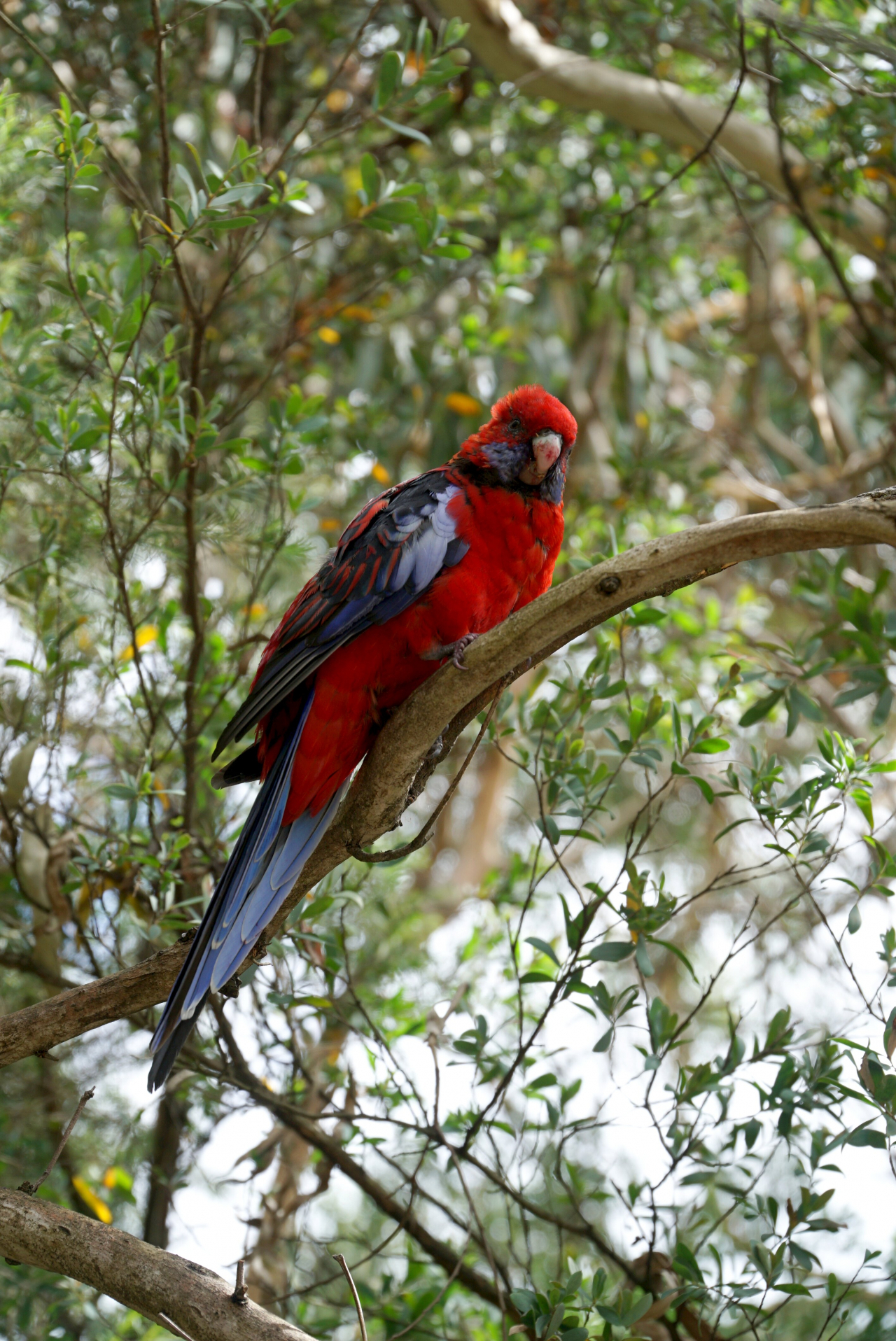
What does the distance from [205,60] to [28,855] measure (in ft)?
11.7

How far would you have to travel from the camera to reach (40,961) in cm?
298

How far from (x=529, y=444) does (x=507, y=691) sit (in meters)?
0.67

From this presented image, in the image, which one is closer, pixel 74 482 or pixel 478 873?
pixel 74 482

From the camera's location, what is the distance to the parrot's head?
2.57 metres

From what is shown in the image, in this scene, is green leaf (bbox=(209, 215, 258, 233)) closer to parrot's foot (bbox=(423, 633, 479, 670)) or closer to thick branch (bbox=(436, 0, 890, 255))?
parrot's foot (bbox=(423, 633, 479, 670))

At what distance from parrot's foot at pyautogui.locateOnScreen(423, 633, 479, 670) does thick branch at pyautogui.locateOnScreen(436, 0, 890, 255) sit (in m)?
2.56

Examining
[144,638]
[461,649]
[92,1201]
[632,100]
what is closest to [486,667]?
[461,649]

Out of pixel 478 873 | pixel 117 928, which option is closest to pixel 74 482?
pixel 117 928

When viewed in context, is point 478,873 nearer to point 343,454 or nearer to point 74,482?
point 343,454

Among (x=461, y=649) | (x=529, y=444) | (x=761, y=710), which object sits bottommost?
(x=461, y=649)

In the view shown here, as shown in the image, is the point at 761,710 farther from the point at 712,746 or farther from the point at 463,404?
the point at 463,404

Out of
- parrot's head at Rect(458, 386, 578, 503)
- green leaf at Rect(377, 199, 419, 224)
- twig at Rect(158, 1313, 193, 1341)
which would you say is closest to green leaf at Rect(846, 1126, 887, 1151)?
twig at Rect(158, 1313, 193, 1341)

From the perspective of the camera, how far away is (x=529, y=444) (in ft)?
8.57

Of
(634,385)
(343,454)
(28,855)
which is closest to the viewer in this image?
(28,855)
